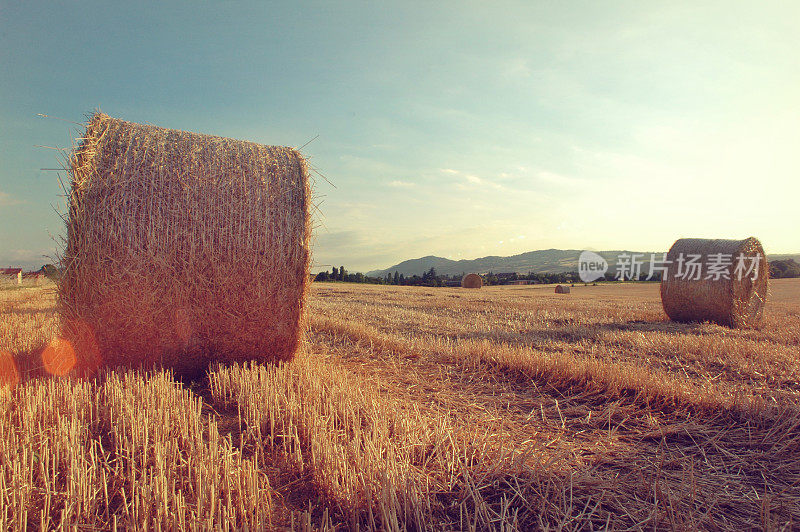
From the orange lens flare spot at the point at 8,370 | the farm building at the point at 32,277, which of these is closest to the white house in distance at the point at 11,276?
the farm building at the point at 32,277

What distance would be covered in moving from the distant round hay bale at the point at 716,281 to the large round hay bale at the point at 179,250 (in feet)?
34.5

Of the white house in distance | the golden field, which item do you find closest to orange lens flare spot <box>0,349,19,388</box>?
the golden field

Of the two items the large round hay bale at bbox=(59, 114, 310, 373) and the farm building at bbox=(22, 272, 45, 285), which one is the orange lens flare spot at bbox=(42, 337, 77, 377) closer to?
the large round hay bale at bbox=(59, 114, 310, 373)

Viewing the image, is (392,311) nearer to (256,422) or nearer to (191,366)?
(191,366)

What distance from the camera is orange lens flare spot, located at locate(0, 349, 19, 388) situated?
4.47 m

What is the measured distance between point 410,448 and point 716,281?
11.5 meters

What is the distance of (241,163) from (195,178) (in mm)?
560

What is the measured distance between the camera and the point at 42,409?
134 inches

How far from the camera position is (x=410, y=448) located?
9.08 feet

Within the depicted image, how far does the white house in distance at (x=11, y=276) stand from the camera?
32.1 meters

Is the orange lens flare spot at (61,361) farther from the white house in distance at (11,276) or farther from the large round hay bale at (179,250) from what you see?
the white house in distance at (11,276)

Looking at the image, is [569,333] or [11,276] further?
[11,276]

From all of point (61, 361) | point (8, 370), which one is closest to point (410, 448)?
point (61, 361)

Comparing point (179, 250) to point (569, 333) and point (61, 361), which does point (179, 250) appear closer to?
point (61, 361)
